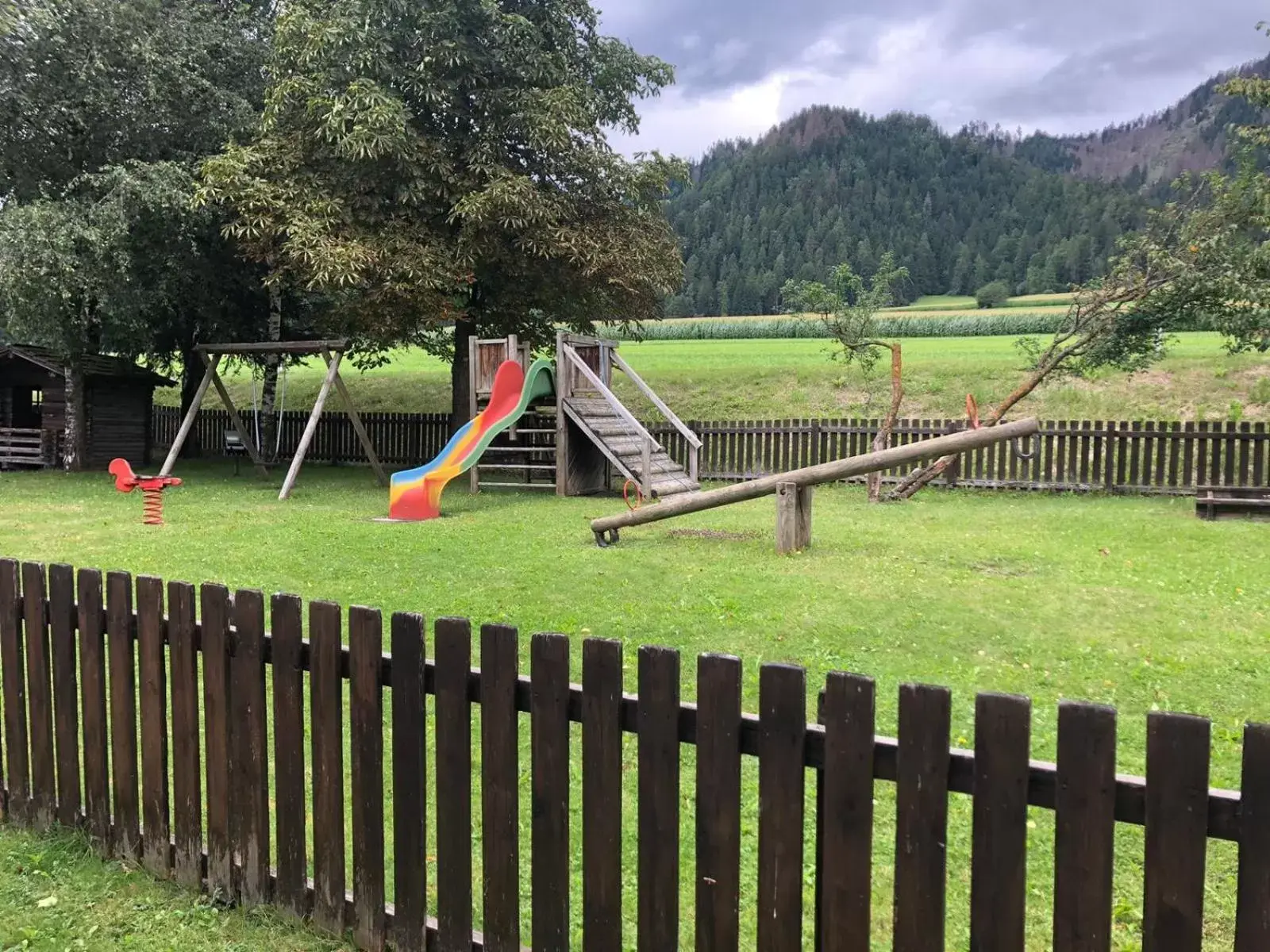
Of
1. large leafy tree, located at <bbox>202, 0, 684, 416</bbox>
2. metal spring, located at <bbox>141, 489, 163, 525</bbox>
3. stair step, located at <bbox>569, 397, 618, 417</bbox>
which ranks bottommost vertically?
metal spring, located at <bbox>141, 489, 163, 525</bbox>

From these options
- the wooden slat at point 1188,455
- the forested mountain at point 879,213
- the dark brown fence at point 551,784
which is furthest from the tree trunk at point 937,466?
the forested mountain at point 879,213

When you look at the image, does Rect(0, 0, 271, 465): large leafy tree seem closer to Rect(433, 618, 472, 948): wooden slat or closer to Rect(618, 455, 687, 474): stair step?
Rect(618, 455, 687, 474): stair step

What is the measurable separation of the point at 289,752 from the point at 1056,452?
15.9m

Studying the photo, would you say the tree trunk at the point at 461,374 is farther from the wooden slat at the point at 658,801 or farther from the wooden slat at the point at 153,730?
the wooden slat at the point at 658,801

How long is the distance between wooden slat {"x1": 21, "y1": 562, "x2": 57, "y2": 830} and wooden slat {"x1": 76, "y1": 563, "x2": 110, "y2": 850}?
198 millimetres

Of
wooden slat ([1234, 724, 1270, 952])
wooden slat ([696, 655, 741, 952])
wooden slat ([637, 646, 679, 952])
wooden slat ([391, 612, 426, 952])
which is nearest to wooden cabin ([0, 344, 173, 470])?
wooden slat ([391, 612, 426, 952])

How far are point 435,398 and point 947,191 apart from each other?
11393 centimetres

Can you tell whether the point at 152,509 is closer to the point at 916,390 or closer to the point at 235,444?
the point at 235,444

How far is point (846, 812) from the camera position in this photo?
7.41ft

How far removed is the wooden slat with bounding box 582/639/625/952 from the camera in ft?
8.26

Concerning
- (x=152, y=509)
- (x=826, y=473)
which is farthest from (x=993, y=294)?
(x=152, y=509)

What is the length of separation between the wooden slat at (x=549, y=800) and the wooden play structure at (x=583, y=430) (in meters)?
11.9

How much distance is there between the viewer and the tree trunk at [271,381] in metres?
19.5

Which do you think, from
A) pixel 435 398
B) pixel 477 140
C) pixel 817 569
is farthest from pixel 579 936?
pixel 435 398
